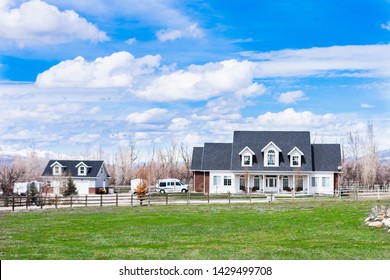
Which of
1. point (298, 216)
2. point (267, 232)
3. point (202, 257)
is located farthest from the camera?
point (298, 216)

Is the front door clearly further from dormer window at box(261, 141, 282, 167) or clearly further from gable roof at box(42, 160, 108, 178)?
gable roof at box(42, 160, 108, 178)

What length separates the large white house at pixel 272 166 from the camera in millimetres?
60812

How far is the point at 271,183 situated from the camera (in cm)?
6172

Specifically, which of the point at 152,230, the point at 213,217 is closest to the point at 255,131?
the point at 213,217

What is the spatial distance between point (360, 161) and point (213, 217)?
5121 centimetres

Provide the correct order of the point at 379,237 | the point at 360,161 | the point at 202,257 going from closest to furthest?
1. the point at 202,257
2. the point at 379,237
3. the point at 360,161

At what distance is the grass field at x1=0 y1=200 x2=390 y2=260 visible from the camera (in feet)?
55.9

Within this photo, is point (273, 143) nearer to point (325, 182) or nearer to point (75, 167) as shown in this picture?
point (325, 182)

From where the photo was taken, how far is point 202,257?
16.4 m

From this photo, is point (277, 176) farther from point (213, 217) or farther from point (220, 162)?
point (213, 217)

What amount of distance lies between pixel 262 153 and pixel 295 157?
339 cm

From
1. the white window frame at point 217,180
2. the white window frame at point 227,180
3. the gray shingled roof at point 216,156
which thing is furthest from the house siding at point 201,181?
the white window frame at point 227,180

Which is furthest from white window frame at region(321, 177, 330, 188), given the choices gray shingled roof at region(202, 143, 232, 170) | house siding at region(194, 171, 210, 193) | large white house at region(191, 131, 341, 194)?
house siding at region(194, 171, 210, 193)

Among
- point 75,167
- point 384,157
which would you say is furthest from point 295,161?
point 384,157
